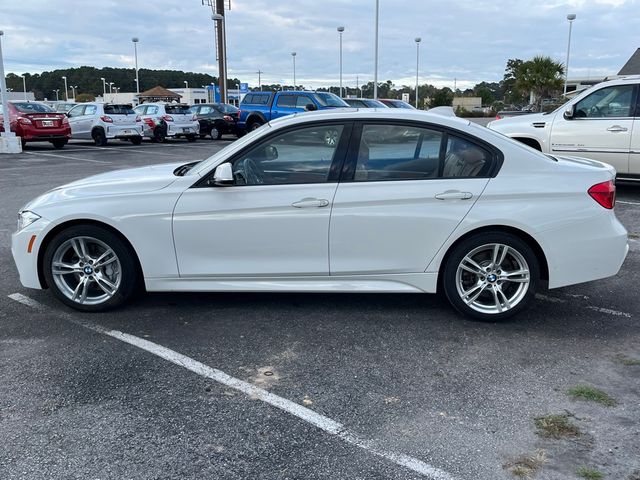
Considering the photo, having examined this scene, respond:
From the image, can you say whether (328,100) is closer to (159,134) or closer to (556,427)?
(159,134)

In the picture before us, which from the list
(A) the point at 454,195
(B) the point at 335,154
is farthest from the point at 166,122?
(A) the point at 454,195

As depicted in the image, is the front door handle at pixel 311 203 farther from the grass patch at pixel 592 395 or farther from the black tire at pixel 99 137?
the black tire at pixel 99 137

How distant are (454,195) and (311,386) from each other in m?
1.81

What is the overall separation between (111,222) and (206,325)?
108 cm

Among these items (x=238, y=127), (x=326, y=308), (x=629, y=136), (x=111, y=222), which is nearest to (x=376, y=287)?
(x=326, y=308)

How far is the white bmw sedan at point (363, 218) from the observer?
4.36 meters

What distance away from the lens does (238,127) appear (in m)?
24.7

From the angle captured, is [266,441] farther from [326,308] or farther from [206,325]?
[326,308]

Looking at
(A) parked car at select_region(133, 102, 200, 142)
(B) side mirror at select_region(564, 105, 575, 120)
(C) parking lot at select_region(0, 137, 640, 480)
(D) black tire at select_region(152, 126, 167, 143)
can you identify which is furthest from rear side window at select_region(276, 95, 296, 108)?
(C) parking lot at select_region(0, 137, 640, 480)

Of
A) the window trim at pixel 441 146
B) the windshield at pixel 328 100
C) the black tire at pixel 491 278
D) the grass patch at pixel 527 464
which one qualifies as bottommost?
the grass patch at pixel 527 464

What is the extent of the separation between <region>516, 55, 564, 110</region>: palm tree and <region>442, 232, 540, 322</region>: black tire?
138 feet

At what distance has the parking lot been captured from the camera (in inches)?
112

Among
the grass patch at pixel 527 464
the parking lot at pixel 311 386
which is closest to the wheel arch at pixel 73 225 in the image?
the parking lot at pixel 311 386

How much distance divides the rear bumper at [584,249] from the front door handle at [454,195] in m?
0.62
